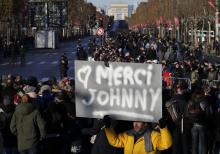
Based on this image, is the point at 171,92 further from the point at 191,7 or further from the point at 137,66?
the point at 191,7

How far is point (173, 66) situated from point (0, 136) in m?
13.0

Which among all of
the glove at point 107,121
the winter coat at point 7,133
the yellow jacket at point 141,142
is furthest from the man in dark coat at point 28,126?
the yellow jacket at point 141,142

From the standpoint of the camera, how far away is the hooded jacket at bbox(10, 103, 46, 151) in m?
9.04

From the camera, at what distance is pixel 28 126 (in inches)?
356

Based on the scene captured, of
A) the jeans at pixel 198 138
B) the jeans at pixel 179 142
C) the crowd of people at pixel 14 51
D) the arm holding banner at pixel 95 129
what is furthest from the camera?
the crowd of people at pixel 14 51

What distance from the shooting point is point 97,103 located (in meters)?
7.61

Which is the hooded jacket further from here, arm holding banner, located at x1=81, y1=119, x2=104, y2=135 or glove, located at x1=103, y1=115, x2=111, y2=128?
glove, located at x1=103, y1=115, x2=111, y2=128

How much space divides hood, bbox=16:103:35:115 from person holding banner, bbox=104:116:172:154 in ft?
6.70

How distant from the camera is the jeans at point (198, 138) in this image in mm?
10727

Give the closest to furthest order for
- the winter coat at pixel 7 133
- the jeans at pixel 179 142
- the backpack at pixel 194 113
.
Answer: the winter coat at pixel 7 133, the backpack at pixel 194 113, the jeans at pixel 179 142

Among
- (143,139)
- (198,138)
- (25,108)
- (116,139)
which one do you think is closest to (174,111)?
(198,138)

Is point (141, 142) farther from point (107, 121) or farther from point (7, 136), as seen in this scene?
point (7, 136)

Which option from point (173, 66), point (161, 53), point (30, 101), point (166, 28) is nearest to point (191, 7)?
point (166, 28)

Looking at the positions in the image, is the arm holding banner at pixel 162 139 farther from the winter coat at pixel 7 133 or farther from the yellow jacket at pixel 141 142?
the winter coat at pixel 7 133
